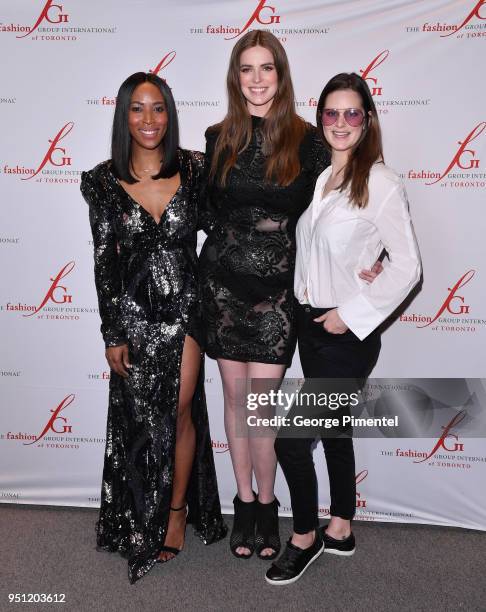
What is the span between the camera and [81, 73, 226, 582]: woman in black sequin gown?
246cm

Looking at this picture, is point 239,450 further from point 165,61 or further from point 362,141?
point 165,61

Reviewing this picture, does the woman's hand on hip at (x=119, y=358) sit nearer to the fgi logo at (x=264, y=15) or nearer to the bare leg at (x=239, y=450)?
the bare leg at (x=239, y=450)

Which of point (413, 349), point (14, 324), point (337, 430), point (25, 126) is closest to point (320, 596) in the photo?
point (337, 430)

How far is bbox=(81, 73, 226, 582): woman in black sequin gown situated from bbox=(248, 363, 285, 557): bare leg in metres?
0.25

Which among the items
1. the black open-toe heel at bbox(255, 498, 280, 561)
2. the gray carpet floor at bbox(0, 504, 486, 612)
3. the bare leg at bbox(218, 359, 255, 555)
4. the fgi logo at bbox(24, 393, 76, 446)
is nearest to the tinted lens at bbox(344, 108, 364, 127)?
the bare leg at bbox(218, 359, 255, 555)

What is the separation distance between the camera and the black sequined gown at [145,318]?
249cm

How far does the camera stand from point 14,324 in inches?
122

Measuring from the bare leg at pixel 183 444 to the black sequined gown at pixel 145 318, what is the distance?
0.04 m

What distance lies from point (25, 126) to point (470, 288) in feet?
6.90

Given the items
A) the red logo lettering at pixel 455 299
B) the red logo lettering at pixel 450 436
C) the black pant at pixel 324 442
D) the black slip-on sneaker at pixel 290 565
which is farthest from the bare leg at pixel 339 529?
the red logo lettering at pixel 455 299

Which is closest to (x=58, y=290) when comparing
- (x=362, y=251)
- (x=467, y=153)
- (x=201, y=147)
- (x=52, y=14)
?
(x=201, y=147)

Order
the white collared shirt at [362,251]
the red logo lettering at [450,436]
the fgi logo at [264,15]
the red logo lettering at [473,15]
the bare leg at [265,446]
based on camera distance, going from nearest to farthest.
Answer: the white collared shirt at [362,251] < the bare leg at [265,446] < the red logo lettering at [473,15] < the fgi logo at [264,15] < the red logo lettering at [450,436]

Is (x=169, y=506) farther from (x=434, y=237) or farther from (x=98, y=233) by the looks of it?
(x=434, y=237)

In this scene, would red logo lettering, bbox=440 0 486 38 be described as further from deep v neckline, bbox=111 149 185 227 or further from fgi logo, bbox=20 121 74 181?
fgi logo, bbox=20 121 74 181
